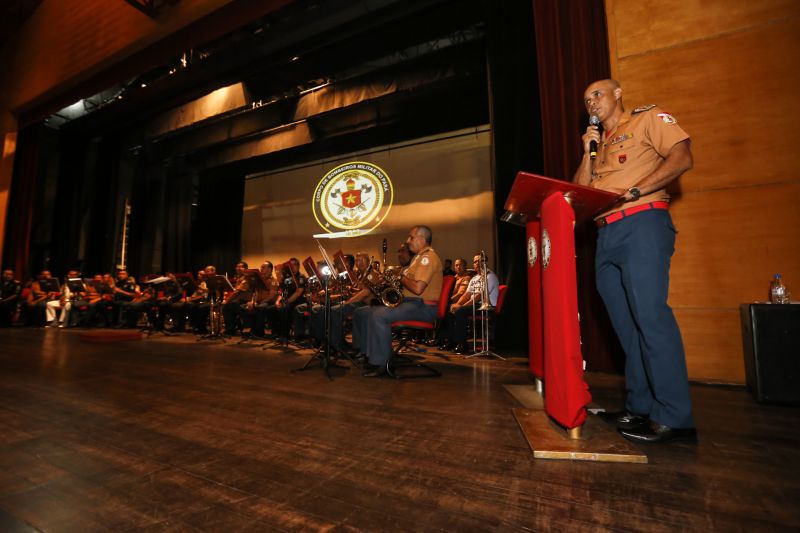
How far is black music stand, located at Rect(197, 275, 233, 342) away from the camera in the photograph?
5.69 metres

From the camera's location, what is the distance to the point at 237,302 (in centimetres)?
633

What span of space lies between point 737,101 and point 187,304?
824 centimetres

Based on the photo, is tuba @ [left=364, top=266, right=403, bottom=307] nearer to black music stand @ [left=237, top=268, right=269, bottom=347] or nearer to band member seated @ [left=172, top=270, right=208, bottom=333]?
black music stand @ [left=237, top=268, right=269, bottom=347]

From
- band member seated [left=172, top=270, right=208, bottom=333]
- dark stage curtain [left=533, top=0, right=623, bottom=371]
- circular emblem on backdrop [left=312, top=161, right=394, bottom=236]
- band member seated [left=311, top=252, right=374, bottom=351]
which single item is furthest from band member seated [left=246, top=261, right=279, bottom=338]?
dark stage curtain [left=533, top=0, right=623, bottom=371]

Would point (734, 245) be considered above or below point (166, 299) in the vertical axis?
above

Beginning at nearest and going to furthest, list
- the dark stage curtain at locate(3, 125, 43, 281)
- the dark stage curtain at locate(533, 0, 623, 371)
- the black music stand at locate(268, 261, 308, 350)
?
the dark stage curtain at locate(533, 0, 623, 371) < the black music stand at locate(268, 261, 308, 350) < the dark stage curtain at locate(3, 125, 43, 281)

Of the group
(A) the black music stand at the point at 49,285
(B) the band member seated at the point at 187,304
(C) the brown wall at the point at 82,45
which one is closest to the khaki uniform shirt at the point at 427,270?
(C) the brown wall at the point at 82,45

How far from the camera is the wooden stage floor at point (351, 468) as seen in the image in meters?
0.94

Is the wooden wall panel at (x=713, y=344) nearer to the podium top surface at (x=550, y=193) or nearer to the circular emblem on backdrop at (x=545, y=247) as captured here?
the podium top surface at (x=550, y=193)

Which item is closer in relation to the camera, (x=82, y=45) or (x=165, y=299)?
(x=82, y=45)

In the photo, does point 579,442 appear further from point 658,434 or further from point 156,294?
point 156,294

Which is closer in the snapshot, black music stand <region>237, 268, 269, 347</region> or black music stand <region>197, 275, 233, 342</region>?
black music stand <region>197, 275, 233, 342</region>

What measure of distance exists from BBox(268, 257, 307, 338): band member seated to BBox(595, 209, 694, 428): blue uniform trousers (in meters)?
4.41

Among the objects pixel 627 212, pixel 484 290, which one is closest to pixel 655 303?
pixel 627 212
